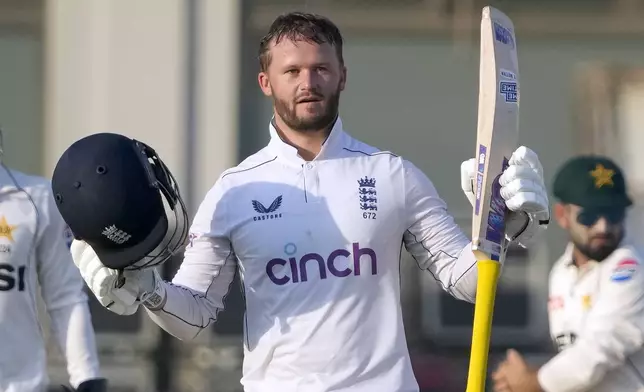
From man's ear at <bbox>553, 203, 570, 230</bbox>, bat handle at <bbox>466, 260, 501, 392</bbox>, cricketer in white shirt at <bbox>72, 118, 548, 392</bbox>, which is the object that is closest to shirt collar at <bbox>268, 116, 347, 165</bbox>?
cricketer in white shirt at <bbox>72, 118, 548, 392</bbox>

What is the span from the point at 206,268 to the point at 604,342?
1532mm

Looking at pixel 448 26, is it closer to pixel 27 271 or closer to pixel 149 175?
pixel 27 271

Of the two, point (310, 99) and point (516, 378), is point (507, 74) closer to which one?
point (310, 99)

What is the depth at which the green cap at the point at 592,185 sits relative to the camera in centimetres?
446

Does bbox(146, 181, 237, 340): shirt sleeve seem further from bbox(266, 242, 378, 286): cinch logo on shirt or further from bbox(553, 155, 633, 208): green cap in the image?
bbox(553, 155, 633, 208): green cap

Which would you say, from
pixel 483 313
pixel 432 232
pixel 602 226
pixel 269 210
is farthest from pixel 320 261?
pixel 602 226

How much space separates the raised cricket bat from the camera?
2836 mm

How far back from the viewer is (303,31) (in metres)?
3.09

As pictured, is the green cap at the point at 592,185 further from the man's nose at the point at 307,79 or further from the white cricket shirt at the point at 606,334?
the man's nose at the point at 307,79

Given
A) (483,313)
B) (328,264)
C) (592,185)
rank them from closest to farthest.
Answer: (483,313) → (328,264) → (592,185)

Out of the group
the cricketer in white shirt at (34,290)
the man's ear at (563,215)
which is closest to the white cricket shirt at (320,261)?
the cricketer in white shirt at (34,290)

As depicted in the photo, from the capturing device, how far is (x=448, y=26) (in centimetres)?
784

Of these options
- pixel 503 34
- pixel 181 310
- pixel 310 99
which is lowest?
pixel 181 310

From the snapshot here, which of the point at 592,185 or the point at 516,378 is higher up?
the point at 592,185
